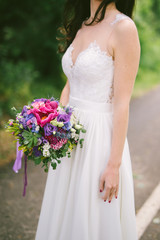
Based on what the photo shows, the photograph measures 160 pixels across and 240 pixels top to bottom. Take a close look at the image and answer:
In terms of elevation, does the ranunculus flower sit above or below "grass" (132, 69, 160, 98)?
below

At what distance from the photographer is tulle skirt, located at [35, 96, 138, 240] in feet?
5.80

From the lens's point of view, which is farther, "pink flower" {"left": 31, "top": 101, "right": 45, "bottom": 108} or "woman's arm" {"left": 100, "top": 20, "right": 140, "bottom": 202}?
"pink flower" {"left": 31, "top": 101, "right": 45, "bottom": 108}

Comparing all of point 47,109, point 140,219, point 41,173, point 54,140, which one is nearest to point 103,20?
point 47,109

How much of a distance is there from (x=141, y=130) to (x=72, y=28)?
4.23 m

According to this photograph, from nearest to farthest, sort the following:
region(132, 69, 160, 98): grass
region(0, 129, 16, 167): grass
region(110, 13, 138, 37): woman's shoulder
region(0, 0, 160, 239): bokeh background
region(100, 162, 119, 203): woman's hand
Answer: region(110, 13, 138, 37): woman's shoulder → region(100, 162, 119, 203): woman's hand → region(0, 129, 16, 167): grass → region(0, 0, 160, 239): bokeh background → region(132, 69, 160, 98): grass

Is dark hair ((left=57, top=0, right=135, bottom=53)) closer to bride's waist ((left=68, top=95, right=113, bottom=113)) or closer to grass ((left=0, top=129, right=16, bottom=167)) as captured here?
bride's waist ((left=68, top=95, right=113, bottom=113))

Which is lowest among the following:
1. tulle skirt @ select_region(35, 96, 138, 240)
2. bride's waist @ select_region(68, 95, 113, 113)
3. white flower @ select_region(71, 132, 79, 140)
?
tulle skirt @ select_region(35, 96, 138, 240)

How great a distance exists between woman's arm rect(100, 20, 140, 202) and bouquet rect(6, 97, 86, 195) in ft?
0.85

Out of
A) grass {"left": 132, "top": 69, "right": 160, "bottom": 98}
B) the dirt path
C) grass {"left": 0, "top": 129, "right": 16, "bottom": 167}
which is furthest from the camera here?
grass {"left": 132, "top": 69, "right": 160, "bottom": 98}

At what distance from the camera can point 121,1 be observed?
184cm

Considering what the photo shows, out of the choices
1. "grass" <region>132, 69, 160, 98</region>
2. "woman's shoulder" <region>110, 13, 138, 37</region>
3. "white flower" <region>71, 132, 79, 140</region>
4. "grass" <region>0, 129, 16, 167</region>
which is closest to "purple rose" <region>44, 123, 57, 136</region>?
"white flower" <region>71, 132, 79, 140</region>

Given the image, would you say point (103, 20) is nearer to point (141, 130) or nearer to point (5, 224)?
point (5, 224)

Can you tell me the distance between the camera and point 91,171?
5.88ft

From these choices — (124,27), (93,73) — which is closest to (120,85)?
(93,73)
